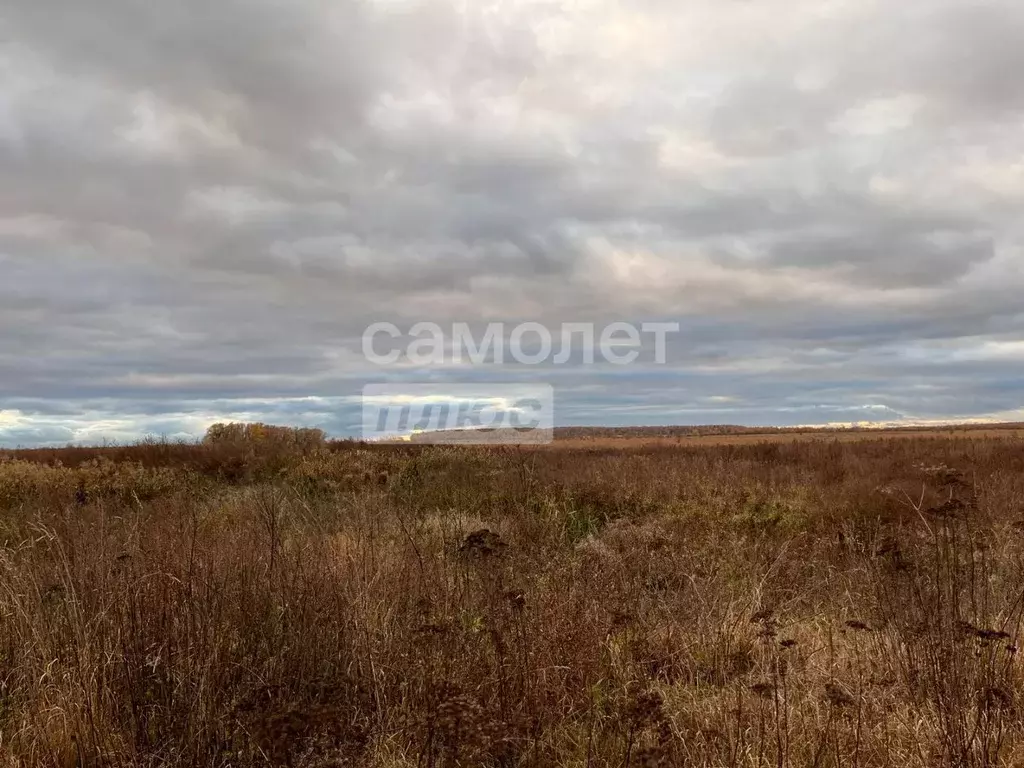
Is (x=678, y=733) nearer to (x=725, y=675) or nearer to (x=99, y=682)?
(x=725, y=675)

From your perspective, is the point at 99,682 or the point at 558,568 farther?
the point at 558,568

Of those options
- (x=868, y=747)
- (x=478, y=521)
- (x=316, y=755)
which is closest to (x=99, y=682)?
(x=316, y=755)

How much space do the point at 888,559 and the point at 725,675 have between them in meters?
3.50

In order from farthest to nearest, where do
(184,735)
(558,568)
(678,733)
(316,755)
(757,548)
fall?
(757,548), (558,568), (184,735), (678,733), (316,755)

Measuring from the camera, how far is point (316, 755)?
2.63 meters

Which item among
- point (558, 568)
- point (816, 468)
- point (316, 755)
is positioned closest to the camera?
point (316, 755)

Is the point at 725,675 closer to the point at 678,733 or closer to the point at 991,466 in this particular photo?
the point at 678,733

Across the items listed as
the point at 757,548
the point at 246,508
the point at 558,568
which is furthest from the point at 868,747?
the point at 246,508

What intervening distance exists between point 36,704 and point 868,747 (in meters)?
3.99

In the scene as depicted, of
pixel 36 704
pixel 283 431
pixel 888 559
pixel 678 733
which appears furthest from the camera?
pixel 283 431

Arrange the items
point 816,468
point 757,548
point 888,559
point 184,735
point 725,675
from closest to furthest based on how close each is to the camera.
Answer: point 184,735 → point 725,675 → point 888,559 → point 757,548 → point 816,468

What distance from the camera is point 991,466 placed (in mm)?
16250

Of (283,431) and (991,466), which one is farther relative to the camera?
(283,431)

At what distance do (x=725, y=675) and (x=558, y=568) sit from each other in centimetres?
200
